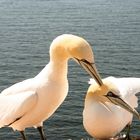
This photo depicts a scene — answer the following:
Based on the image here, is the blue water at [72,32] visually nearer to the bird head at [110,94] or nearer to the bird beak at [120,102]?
the bird head at [110,94]

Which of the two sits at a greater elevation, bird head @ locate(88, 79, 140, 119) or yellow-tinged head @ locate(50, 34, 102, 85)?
yellow-tinged head @ locate(50, 34, 102, 85)

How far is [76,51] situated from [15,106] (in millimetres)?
1577

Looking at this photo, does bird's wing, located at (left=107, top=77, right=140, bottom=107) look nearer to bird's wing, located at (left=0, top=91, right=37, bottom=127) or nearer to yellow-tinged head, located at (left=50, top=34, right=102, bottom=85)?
yellow-tinged head, located at (left=50, top=34, right=102, bottom=85)

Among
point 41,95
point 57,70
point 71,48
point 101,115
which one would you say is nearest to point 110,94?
point 101,115

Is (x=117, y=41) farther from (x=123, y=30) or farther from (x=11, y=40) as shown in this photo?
(x=11, y=40)

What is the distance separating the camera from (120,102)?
25.5 feet

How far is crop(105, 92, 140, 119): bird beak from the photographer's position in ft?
25.2

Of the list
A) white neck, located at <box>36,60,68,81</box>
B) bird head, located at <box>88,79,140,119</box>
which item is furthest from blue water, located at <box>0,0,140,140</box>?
white neck, located at <box>36,60,68,81</box>

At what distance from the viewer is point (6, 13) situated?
2248 inches

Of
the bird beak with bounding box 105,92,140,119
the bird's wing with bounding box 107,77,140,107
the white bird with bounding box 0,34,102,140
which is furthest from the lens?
the bird's wing with bounding box 107,77,140,107

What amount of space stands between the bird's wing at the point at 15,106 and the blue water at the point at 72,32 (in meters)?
15.6

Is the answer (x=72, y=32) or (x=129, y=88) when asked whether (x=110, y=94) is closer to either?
(x=129, y=88)

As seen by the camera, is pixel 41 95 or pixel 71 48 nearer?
pixel 71 48

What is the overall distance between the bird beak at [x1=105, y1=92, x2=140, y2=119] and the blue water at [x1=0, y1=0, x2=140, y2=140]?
50.0ft
